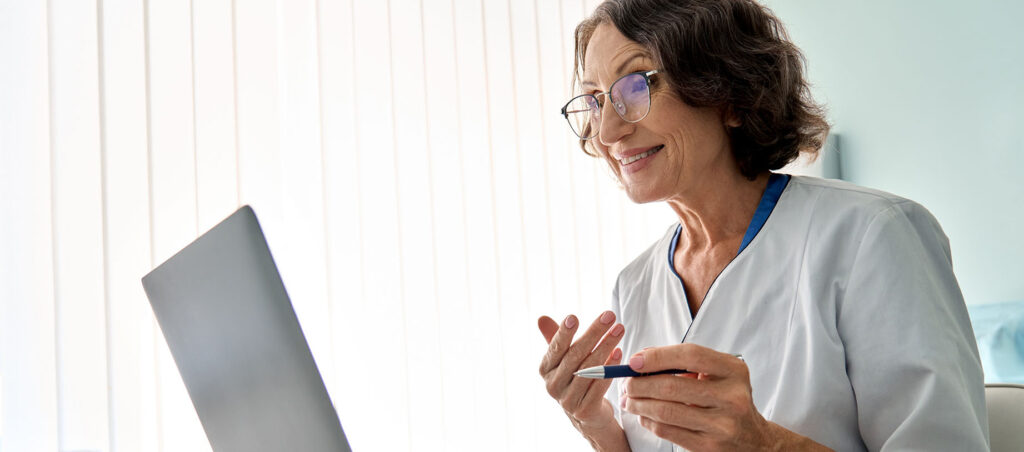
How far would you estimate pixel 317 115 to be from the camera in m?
2.25

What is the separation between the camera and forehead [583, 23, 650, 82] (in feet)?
4.31

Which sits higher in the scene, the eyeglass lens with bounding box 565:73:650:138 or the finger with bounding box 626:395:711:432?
the eyeglass lens with bounding box 565:73:650:138

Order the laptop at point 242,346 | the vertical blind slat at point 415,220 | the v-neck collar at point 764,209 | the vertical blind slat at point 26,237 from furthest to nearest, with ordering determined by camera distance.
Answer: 1. the vertical blind slat at point 415,220
2. the vertical blind slat at point 26,237
3. the v-neck collar at point 764,209
4. the laptop at point 242,346

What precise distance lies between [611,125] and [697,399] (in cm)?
57

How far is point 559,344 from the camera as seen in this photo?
114cm

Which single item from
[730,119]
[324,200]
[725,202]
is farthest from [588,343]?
[324,200]

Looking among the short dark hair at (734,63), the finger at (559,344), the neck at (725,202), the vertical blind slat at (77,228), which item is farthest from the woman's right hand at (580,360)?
the vertical blind slat at (77,228)

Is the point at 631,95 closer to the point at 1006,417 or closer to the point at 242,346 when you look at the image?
the point at 1006,417

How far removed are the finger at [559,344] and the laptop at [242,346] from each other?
48 centimetres

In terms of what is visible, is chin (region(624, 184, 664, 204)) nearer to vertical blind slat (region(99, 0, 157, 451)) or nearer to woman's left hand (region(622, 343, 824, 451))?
woman's left hand (region(622, 343, 824, 451))

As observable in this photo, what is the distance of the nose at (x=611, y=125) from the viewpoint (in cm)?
130

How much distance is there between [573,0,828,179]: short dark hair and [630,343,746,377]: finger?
54cm

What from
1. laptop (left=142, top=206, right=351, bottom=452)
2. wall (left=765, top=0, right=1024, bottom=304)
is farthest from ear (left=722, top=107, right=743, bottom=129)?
wall (left=765, top=0, right=1024, bottom=304)

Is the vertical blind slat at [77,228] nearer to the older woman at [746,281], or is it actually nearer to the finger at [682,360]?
the older woman at [746,281]
